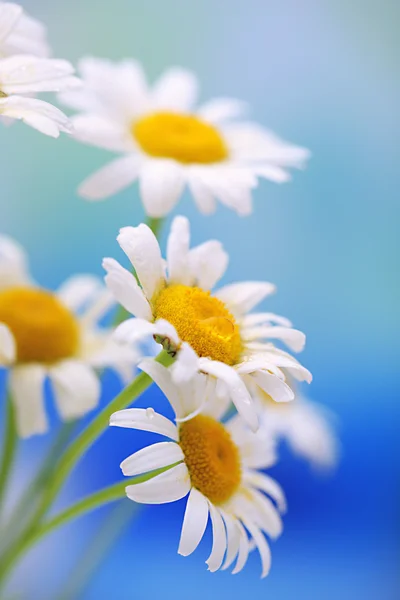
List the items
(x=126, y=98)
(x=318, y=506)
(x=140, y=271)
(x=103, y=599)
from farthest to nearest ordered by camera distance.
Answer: (x=318, y=506) < (x=103, y=599) < (x=126, y=98) < (x=140, y=271)

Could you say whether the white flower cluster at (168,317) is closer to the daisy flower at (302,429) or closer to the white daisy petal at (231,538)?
the white daisy petal at (231,538)

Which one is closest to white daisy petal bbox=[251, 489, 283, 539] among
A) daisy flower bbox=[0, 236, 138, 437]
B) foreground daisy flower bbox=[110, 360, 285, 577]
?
foreground daisy flower bbox=[110, 360, 285, 577]

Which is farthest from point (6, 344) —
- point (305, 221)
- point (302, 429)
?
point (305, 221)

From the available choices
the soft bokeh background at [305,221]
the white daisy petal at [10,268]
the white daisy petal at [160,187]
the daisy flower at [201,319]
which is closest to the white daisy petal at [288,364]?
the daisy flower at [201,319]

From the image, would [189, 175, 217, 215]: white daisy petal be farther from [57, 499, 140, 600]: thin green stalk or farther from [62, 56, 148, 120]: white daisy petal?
[57, 499, 140, 600]: thin green stalk

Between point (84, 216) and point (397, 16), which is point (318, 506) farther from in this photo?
point (397, 16)

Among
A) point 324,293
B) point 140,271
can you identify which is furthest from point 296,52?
point 140,271
